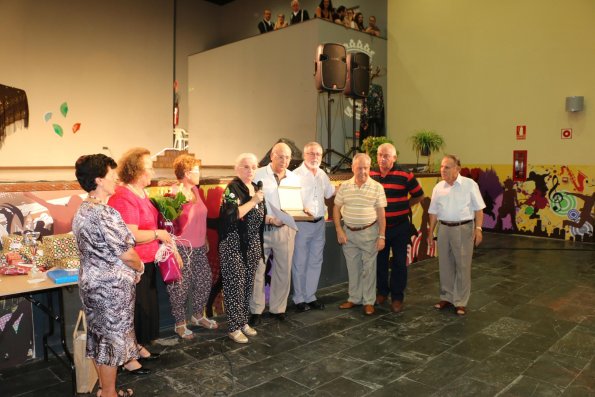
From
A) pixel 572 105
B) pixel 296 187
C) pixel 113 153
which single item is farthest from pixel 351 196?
pixel 113 153

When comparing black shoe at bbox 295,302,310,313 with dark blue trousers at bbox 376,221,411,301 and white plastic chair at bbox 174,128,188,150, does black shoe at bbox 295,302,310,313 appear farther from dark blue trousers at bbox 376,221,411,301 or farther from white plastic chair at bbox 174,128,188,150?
white plastic chair at bbox 174,128,188,150

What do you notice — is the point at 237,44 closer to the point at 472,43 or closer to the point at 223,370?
the point at 472,43

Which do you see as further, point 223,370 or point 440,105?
point 440,105

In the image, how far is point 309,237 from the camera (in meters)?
4.19

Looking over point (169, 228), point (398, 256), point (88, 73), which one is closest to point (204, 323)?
point (169, 228)

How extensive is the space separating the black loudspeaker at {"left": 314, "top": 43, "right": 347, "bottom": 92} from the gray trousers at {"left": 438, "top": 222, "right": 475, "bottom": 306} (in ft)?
11.1

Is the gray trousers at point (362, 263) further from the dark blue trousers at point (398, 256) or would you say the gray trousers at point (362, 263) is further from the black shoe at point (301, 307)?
the black shoe at point (301, 307)

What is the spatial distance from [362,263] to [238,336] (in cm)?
139

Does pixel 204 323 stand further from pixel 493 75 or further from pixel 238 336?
pixel 493 75

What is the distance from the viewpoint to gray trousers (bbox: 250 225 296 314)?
3922 millimetres

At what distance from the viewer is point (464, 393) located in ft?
8.91

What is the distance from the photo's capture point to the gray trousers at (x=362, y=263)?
164 inches

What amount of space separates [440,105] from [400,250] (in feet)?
19.5

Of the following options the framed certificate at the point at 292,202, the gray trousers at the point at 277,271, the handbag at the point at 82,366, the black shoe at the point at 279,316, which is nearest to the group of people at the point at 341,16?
the framed certificate at the point at 292,202
